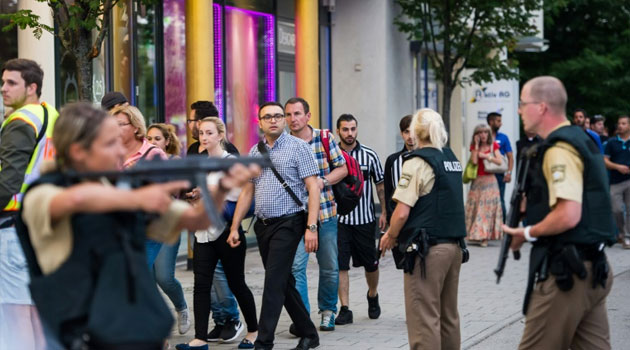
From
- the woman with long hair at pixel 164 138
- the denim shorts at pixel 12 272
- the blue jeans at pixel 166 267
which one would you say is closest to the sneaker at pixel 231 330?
the blue jeans at pixel 166 267

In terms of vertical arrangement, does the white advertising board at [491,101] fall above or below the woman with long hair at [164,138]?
above

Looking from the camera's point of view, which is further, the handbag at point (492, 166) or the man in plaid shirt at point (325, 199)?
the handbag at point (492, 166)

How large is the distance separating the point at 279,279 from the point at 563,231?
307cm

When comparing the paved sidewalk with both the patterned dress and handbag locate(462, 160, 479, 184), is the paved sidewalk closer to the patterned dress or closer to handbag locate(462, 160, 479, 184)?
the patterned dress

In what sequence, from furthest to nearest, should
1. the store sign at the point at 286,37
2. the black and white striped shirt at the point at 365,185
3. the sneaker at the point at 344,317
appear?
1. the store sign at the point at 286,37
2. the black and white striped shirt at the point at 365,185
3. the sneaker at the point at 344,317

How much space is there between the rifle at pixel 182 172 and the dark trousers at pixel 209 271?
4.42m

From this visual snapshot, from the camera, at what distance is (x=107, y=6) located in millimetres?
8461

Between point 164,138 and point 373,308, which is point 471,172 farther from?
point 164,138

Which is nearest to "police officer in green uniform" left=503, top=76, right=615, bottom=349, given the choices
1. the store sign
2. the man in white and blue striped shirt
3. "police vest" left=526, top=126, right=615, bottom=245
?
"police vest" left=526, top=126, right=615, bottom=245

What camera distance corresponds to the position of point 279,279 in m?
8.01

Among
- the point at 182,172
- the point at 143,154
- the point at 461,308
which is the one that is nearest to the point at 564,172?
the point at 182,172

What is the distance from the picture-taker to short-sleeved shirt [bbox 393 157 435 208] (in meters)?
6.74

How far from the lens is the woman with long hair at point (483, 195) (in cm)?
1702

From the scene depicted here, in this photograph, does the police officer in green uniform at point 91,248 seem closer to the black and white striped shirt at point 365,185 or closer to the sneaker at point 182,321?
the sneaker at point 182,321
